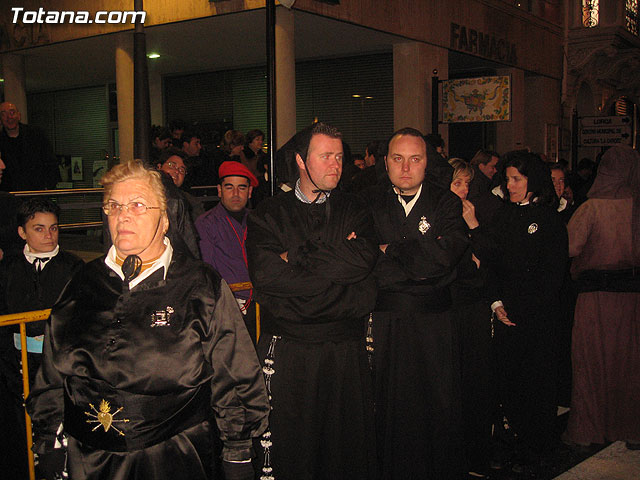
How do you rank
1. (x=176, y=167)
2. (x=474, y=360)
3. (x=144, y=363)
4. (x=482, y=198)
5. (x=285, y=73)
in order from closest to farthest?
(x=144, y=363), (x=474, y=360), (x=482, y=198), (x=176, y=167), (x=285, y=73)

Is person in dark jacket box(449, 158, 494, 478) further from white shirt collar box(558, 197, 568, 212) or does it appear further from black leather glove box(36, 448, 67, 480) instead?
black leather glove box(36, 448, 67, 480)

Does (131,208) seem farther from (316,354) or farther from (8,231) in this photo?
(8,231)

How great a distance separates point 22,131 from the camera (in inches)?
327

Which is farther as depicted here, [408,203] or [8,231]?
[8,231]

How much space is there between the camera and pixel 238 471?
9.79 feet

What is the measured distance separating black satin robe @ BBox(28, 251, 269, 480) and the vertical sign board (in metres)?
15.7

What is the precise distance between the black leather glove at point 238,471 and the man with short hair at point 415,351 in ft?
4.89

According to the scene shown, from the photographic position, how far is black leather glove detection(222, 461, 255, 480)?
298 cm

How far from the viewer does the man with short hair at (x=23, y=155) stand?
8.16 meters

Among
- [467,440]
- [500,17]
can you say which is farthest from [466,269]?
[500,17]

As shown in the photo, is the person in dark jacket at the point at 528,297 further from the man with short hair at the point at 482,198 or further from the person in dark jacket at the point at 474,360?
the man with short hair at the point at 482,198

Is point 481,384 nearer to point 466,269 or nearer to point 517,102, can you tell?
point 466,269

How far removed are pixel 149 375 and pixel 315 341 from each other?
1172 mm
